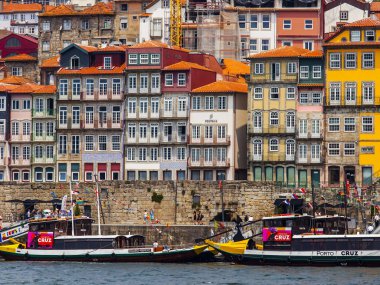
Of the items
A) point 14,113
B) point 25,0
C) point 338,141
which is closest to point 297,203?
point 338,141

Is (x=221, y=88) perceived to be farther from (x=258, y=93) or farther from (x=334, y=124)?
(x=334, y=124)

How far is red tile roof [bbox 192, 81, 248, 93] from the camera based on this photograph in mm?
122688

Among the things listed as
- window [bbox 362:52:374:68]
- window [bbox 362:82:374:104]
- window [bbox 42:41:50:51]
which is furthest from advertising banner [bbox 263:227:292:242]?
window [bbox 42:41:50:51]

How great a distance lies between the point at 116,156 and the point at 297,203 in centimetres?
1767

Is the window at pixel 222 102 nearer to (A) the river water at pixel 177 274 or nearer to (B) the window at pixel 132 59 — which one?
(B) the window at pixel 132 59

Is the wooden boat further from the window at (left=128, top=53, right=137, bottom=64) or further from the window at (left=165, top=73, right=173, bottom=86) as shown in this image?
the window at (left=128, top=53, right=137, bottom=64)

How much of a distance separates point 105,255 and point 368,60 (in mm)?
25471

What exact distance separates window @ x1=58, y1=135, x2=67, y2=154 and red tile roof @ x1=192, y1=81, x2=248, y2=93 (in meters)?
10.2

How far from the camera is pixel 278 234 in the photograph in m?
100

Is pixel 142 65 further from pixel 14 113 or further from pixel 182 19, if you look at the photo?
pixel 182 19

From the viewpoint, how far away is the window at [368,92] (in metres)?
118

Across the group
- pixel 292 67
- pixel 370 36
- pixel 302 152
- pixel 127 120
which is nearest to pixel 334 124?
pixel 302 152

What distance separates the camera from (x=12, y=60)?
146 metres

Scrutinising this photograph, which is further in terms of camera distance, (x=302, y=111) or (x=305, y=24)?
(x=305, y=24)
